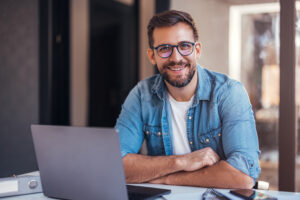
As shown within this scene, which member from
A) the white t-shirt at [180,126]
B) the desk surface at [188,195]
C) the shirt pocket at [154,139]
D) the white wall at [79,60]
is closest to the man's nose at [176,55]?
the white t-shirt at [180,126]

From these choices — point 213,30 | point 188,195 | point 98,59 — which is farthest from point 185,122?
point 98,59

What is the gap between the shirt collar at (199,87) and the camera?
184cm

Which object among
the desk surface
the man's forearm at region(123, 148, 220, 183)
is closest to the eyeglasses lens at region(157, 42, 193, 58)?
the man's forearm at region(123, 148, 220, 183)

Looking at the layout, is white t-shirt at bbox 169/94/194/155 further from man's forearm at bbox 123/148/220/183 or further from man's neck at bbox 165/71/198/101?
man's forearm at bbox 123/148/220/183

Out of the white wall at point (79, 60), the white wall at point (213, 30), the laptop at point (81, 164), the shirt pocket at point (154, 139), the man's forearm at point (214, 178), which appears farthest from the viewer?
the white wall at point (79, 60)

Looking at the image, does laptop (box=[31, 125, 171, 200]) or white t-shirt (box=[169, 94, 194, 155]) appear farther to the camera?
white t-shirt (box=[169, 94, 194, 155])

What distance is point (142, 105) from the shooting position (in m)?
1.93

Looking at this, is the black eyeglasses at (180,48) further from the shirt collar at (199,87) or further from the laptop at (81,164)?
the laptop at (81,164)

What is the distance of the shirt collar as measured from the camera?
184cm

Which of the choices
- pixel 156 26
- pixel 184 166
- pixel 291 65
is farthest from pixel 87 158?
pixel 291 65

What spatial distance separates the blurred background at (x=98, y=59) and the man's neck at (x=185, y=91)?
93 centimetres

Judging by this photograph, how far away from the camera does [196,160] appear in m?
1.58

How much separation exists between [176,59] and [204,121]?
347mm

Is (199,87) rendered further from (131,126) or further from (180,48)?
(131,126)
